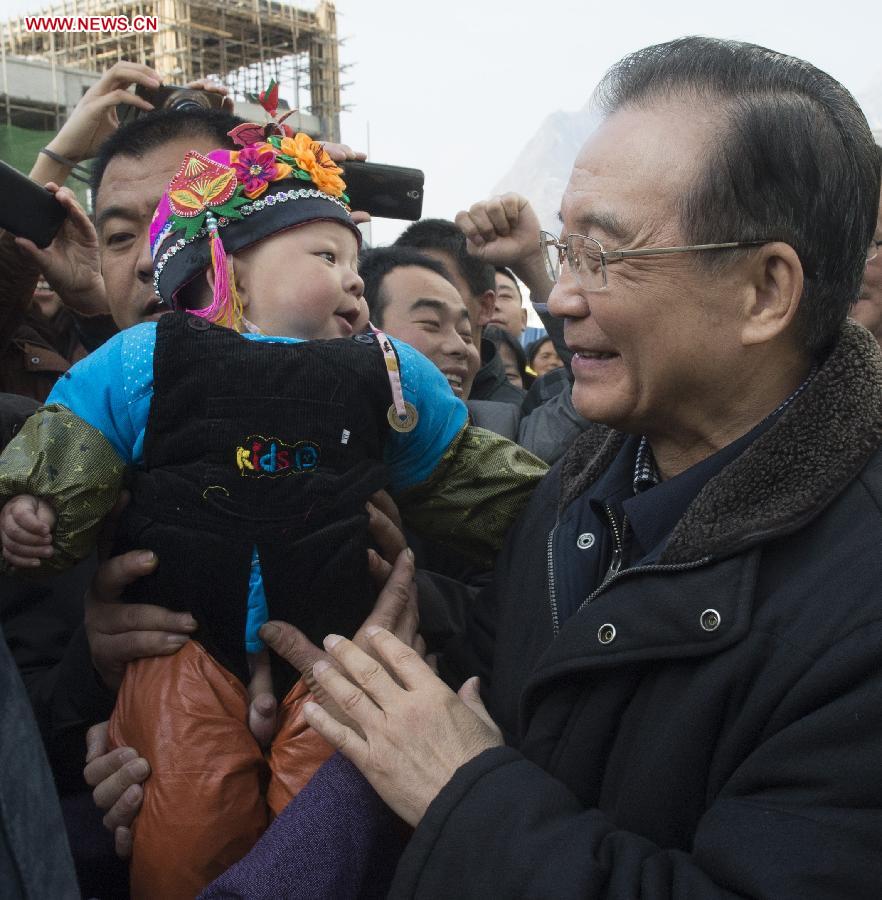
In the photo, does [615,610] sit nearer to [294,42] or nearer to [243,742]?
[243,742]

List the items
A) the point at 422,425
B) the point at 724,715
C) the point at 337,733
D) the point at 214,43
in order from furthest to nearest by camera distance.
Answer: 1. the point at 214,43
2. the point at 422,425
3. the point at 337,733
4. the point at 724,715

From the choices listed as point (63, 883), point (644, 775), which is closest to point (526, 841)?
point (644, 775)

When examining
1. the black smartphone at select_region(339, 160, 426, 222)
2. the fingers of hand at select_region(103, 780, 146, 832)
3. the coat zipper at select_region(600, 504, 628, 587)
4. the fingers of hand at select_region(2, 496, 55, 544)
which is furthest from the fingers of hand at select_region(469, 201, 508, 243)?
the fingers of hand at select_region(103, 780, 146, 832)

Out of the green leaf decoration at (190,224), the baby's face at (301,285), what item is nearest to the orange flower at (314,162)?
the baby's face at (301,285)

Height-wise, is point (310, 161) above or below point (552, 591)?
above

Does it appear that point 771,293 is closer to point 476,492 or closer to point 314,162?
point 476,492

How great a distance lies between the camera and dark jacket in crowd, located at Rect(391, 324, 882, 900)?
4.08ft

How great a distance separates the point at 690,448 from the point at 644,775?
0.64 m

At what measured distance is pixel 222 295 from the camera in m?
2.22

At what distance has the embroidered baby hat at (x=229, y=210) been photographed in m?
2.26

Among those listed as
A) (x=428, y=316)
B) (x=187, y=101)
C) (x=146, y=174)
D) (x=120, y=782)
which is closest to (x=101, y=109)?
(x=187, y=101)

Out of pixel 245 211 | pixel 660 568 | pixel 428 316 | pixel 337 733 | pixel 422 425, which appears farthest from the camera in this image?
pixel 428 316

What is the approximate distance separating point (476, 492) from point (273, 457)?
0.51 metres

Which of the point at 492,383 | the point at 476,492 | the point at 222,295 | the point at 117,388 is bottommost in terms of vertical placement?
the point at 492,383
